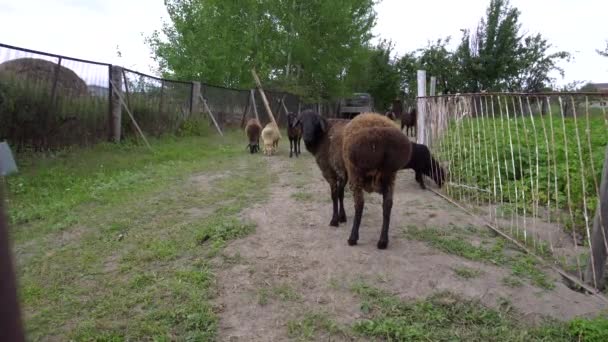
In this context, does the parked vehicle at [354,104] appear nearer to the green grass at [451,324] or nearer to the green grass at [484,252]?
the green grass at [484,252]

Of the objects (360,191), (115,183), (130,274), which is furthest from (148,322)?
(115,183)

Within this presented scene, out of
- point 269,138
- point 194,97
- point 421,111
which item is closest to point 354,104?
point 194,97

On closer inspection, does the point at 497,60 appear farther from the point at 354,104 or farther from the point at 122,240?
the point at 122,240

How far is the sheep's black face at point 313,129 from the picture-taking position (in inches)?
221

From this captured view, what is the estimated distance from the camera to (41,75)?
8.70m

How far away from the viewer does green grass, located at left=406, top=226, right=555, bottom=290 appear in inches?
158

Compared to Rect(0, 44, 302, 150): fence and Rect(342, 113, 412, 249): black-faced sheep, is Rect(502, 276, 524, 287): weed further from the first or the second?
Rect(0, 44, 302, 150): fence

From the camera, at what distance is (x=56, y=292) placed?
3.65 m

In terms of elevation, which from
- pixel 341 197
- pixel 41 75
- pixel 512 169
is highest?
pixel 41 75

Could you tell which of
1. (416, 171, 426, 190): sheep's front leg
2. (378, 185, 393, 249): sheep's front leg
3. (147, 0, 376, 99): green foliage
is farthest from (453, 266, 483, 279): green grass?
(147, 0, 376, 99): green foliage

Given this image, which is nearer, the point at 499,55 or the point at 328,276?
the point at 328,276

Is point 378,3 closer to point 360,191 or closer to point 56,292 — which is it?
point 360,191

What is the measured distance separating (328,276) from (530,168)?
3.22 meters

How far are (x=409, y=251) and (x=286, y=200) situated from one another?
248 cm
